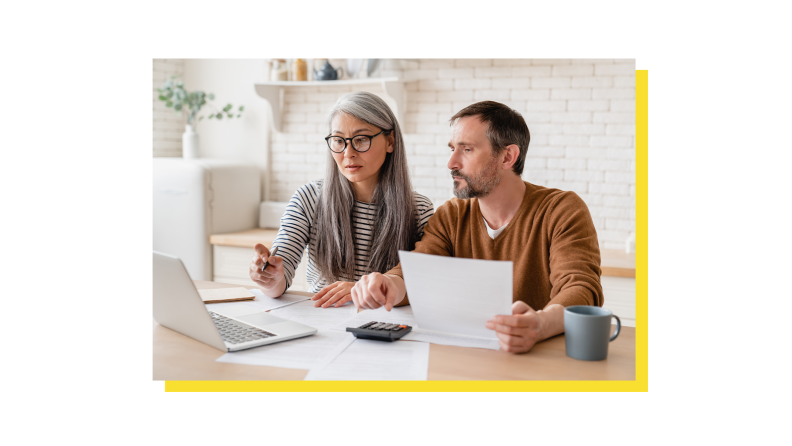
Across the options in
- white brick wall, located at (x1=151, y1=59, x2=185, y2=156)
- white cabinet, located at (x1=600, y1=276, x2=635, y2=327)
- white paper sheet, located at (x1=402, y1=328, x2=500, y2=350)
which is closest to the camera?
white paper sheet, located at (x1=402, y1=328, x2=500, y2=350)

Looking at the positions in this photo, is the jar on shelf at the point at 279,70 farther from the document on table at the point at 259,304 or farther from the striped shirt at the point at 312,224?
the document on table at the point at 259,304

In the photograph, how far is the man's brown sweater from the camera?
1.32 metres

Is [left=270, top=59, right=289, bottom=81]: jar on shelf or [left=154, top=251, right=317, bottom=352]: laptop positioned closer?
[left=154, top=251, right=317, bottom=352]: laptop

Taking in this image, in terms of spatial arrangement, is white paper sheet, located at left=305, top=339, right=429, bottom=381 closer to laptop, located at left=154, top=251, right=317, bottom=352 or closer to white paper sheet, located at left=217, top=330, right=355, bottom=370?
white paper sheet, located at left=217, top=330, right=355, bottom=370

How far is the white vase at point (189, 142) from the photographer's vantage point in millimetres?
3557

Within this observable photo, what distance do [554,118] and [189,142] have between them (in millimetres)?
2160

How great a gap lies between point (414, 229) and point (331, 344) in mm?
738

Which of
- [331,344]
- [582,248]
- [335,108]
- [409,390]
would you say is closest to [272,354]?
[331,344]

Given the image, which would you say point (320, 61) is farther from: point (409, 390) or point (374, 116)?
point (409, 390)

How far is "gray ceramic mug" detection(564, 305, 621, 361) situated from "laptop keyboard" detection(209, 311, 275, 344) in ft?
1.90

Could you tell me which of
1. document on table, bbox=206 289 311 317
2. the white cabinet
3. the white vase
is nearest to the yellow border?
document on table, bbox=206 289 311 317

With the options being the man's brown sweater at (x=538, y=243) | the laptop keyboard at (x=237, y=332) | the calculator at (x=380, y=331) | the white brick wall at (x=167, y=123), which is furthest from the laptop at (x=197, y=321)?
the white brick wall at (x=167, y=123)

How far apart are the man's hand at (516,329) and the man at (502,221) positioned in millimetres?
271

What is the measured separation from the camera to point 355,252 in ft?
6.10
